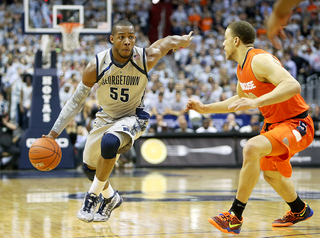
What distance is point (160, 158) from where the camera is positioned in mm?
11773

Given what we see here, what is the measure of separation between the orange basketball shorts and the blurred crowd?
24.4ft

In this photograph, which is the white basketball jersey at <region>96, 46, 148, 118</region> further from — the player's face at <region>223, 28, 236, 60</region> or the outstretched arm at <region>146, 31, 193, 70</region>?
the player's face at <region>223, 28, 236, 60</region>

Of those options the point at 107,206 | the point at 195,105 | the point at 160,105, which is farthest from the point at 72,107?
the point at 160,105

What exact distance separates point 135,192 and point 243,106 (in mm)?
3723

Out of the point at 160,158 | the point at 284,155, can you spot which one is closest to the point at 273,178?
the point at 284,155

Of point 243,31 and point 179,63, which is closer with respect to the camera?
point 243,31

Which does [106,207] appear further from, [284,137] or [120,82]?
[284,137]

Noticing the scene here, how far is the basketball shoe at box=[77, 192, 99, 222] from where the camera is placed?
425 cm

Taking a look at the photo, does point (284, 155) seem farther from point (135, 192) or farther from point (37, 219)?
point (135, 192)

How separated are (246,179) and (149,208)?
5.89 feet

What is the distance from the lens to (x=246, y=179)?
395cm

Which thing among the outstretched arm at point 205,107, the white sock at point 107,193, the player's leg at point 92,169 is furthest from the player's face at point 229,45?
the white sock at point 107,193

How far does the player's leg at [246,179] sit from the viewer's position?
3883 mm

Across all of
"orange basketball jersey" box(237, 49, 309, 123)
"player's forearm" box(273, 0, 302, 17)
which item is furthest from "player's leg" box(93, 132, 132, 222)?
"player's forearm" box(273, 0, 302, 17)
